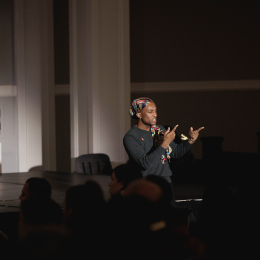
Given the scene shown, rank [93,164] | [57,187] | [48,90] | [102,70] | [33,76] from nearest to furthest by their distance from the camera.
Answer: [57,187] < [93,164] < [102,70] < [33,76] < [48,90]

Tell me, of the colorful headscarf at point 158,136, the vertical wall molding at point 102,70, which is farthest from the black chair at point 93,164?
the colorful headscarf at point 158,136

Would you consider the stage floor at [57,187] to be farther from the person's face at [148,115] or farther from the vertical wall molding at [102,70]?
the vertical wall molding at [102,70]

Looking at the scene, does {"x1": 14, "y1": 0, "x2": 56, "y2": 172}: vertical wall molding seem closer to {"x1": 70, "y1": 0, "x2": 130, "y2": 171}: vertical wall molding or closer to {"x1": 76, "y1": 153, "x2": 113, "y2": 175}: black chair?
{"x1": 70, "y1": 0, "x2": 130, "y2": 171}: vertical wall molding

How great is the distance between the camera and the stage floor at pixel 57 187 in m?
3.35

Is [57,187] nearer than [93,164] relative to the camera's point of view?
Yes

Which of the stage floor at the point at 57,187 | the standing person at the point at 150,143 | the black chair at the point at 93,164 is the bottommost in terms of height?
the stage floor at the point at 57,187

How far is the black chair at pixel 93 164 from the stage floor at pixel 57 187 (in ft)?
0.96

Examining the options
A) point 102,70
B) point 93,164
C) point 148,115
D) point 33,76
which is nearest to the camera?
point 148,115

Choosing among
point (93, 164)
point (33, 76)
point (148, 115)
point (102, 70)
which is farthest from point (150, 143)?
point (33, 76)

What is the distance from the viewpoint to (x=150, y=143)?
10.1 ft

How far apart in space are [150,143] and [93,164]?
8.10ft

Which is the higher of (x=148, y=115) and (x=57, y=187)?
(x=148, y=115)

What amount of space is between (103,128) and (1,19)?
2.63m

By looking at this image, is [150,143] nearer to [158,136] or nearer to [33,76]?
[158,136]
